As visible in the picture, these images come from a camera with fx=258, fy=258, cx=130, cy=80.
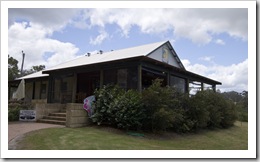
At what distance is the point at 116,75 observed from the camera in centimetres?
1373

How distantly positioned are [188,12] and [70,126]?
664cm

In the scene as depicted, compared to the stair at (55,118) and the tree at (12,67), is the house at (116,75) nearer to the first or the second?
the stair at (55,118)

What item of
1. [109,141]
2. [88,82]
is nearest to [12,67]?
[88,82]

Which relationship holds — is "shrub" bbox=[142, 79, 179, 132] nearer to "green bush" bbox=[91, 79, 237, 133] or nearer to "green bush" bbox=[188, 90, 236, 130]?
"green bush" bbox=[91, 79, 237, 133]

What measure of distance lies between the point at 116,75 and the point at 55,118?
382 centimetres

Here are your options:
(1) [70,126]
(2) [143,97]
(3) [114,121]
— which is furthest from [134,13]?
(1) [70,126]

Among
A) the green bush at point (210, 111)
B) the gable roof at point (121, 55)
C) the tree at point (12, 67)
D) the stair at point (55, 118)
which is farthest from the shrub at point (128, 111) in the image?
the tree at point (12, 67)

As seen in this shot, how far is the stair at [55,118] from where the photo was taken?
12.4m

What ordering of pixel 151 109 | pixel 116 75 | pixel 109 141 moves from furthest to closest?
pixel 116 75 → pixel 151 109 → pixel 109 141

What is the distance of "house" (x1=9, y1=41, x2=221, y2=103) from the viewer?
13023mm

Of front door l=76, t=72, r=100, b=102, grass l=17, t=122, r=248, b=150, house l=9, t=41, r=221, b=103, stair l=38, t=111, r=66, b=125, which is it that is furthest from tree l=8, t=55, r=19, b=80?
grass l=17, t=122, r=248, b=150

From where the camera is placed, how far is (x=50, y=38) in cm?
1341

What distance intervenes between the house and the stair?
2497 millimetres

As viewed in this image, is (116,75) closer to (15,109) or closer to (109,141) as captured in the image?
(109,141)
